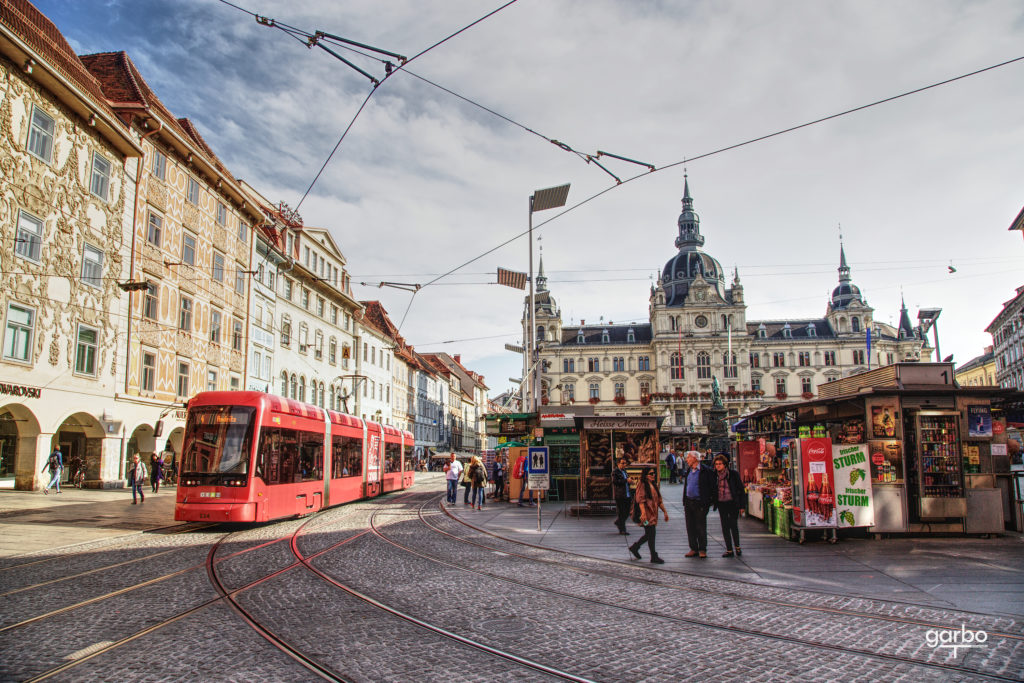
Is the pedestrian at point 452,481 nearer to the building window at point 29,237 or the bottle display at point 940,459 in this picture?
the bottle display at point 940,459

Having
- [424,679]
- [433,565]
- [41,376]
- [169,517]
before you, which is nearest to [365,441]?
[169,517]

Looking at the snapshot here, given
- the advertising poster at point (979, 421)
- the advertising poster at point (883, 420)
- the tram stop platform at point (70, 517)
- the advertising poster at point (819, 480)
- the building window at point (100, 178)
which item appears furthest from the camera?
the building window at point (100, 178)

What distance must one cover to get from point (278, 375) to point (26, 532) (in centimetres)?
2625

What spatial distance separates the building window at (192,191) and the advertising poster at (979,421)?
1161 inches

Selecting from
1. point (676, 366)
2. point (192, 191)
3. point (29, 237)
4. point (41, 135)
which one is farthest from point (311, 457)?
point (676, 366)

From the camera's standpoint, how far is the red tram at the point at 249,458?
1441 centimetres

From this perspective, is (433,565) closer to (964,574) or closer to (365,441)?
(964,574)

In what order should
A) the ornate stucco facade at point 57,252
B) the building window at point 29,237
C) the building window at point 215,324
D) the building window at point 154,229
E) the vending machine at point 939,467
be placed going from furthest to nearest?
1. the building window at point 215,324
2. the building window at point 154,229
3. the building window at point 29,237
4. the ornate stucco facade at point 57,252
5. the vending machine at point 939,467

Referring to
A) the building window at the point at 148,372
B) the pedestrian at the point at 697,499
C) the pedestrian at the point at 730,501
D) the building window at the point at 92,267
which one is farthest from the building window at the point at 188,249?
the pedestrian at the point at 730,501

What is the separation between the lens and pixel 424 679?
5.24 meters

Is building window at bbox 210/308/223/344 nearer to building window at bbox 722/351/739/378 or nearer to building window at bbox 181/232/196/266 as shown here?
building window at bbox 181/232/196/266

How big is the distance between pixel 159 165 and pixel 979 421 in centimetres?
2906

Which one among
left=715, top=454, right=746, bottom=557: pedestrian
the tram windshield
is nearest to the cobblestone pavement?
left=715, top=454, right=746, bottom=557: pedestrian

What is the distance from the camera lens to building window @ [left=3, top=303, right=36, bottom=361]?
19719 mm
